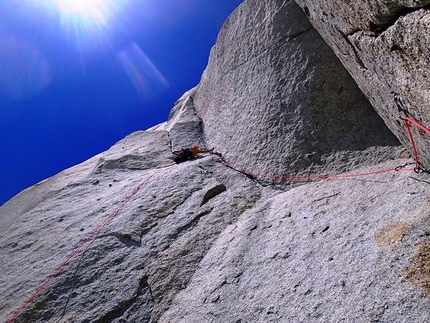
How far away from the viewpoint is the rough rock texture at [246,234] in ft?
9.48

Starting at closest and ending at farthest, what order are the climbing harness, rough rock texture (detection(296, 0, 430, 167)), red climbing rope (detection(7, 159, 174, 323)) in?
1. rough rock texture (detection(296, 0, 430, 167))
2. the climbing harness
3. red climbing rope (detection(7, 159, 174, 323))

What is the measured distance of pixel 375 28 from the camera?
2.67m

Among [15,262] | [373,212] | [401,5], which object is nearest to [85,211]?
[15,262]

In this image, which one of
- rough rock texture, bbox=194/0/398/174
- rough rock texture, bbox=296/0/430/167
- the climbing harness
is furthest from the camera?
rough rock texture, bbox=194/0/398/174

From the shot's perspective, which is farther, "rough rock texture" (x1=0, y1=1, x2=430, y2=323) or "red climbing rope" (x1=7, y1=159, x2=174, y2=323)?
"red climbing rope" (x1=7, y1=159, x2=174, y2=323)

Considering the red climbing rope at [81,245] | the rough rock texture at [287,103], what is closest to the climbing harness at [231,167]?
the red climbing rope at [81,245]

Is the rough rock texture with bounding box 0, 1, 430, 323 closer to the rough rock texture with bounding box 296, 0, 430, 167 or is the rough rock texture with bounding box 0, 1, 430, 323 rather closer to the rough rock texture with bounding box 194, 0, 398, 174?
the rough rock texture with bounding box 194, 0, 398, 174

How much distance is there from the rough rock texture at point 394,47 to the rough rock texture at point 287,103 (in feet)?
4.59

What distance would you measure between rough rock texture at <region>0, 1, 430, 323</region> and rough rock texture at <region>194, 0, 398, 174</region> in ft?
0.10

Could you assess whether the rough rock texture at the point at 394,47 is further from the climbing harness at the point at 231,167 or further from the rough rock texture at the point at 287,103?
the rough rock texture at the point at 287,103

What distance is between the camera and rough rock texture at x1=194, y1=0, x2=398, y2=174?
5383 mm

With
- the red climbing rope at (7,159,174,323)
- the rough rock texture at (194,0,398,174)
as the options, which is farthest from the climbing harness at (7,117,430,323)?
the rough rock texture at (194,0,398,174)

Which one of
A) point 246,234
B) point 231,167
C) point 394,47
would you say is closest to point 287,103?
point 231,167

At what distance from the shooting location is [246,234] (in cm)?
446
